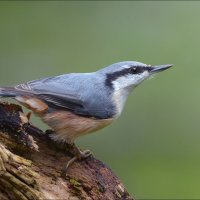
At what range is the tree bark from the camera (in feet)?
13.7

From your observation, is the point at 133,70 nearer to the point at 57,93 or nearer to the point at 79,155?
the point at 57,93

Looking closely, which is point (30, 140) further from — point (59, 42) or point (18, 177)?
point (59, 42)

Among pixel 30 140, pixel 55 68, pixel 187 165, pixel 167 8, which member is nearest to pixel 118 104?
pixel 30 140

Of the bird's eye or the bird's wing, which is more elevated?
the bird's eye

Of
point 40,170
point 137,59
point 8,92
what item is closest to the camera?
point 40,170

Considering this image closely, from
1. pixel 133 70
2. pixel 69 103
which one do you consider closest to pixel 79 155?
pixel 69 103

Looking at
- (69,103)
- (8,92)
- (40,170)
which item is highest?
(8,92)

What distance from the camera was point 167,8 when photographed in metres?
8.26

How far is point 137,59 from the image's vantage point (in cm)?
718

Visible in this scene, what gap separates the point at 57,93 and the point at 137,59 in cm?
262

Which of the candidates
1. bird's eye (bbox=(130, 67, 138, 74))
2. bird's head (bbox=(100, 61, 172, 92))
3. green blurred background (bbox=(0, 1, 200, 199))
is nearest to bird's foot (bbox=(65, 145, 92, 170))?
bird's head (bbox=(100, 61, 172, 92))

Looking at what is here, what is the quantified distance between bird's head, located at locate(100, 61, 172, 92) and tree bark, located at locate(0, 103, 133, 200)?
0.62 metres

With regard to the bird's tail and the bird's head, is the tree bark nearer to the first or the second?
the bird's tail

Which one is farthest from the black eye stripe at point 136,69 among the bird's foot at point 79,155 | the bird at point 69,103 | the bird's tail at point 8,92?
the bird's tail at point 8,92
